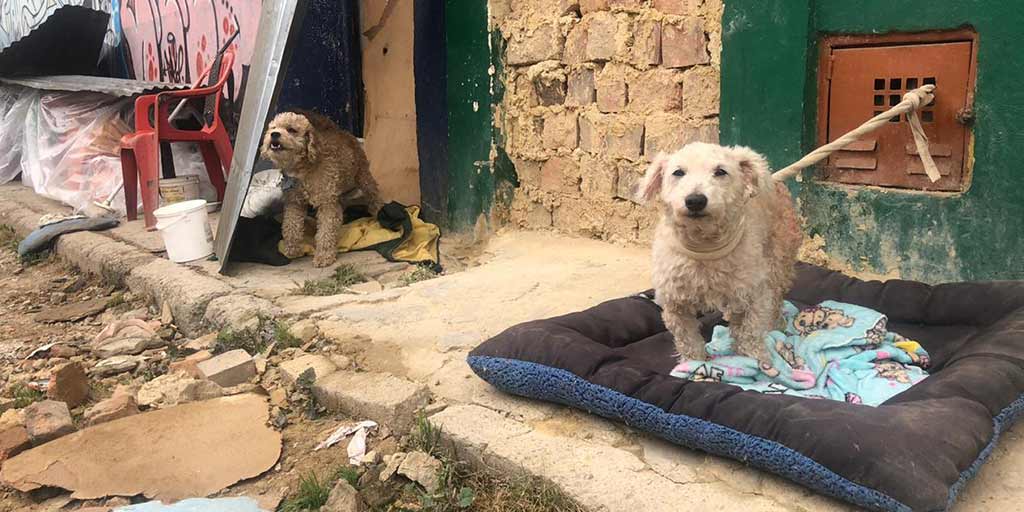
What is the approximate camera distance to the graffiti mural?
8164mm

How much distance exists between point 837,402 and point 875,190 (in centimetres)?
190

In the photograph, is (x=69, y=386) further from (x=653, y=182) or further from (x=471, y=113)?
(x=471, y=113)

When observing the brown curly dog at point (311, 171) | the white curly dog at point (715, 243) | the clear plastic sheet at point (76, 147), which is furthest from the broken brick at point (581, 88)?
the clear plastic sheet at point (76, 147)

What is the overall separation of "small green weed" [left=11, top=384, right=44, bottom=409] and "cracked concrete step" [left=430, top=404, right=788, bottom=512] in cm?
208

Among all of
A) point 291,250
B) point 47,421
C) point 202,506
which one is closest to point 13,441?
point 47,421

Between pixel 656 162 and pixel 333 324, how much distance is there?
1.99 meters

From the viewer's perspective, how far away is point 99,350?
409cm

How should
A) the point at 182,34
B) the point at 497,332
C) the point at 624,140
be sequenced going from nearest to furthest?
1. the point at 497,332
2. the point at 624,140
3. the point at 182,34

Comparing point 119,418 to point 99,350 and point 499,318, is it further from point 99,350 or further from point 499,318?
point 499,318

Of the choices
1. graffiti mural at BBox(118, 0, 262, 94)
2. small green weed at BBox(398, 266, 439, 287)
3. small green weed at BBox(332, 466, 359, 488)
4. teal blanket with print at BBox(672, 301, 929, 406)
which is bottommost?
small green weed at BBox(332, 466, 359, 488)

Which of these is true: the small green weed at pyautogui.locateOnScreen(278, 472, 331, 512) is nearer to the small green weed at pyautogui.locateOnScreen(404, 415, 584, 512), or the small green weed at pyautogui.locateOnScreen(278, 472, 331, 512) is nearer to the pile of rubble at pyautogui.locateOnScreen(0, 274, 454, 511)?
the pile of rubble at pyautogui.locateOnScreen(0, 274, 454, 511)

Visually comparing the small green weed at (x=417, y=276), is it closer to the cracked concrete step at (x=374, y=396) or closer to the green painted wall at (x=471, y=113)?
the green painted wall at (x=471, y=113)

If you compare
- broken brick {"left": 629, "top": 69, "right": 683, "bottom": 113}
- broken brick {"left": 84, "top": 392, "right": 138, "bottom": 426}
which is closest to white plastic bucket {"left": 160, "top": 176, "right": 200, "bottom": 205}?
broken brick {"left": 84, "top": 392, "right": 138, "bottom": 426}

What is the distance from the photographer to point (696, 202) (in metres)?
2.53
